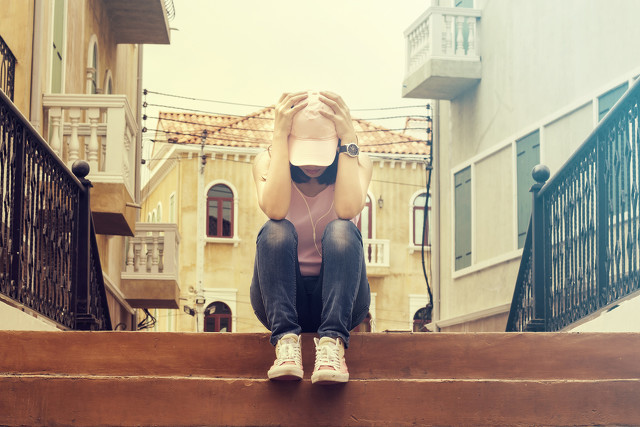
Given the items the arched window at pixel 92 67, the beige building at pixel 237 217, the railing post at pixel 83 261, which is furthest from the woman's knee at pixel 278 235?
the beige building at pixel 237 217

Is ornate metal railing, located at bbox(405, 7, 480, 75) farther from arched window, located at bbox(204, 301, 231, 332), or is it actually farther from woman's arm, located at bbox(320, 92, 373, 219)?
arched window, located at bbox(204, 301, 231, 332)

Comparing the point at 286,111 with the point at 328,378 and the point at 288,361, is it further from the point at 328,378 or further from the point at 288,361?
the point at 328,378

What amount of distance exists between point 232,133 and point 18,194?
1143 inches

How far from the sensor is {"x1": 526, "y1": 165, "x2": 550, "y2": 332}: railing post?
7.34 meters

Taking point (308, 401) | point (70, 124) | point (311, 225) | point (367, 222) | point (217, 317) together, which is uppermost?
point (367, 222)

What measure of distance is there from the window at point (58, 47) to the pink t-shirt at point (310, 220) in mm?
7369

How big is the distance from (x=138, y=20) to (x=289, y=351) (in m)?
12.6

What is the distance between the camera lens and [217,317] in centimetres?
3344

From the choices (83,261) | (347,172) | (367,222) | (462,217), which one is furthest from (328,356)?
(367,222)

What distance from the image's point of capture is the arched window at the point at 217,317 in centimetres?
3319

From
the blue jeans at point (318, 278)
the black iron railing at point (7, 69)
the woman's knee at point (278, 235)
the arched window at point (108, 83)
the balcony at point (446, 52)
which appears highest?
the balcony at point (446, 52)

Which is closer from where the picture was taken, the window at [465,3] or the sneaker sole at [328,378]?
the sneaker sole at [328,378]

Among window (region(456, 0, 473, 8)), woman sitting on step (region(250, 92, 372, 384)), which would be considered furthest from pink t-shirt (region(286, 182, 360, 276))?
window (region(456, 0, 473, 8))

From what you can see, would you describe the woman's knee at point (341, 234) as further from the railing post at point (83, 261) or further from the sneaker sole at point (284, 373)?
the railing post at point (83, 261)
